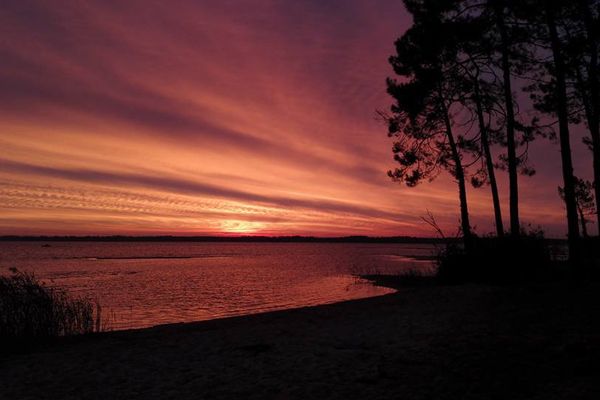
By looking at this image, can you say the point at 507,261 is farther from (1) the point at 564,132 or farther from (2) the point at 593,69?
(2) the point at 593,69

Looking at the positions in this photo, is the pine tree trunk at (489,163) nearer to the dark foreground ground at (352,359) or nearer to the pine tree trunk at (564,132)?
the pine tree trunk at (564,132)

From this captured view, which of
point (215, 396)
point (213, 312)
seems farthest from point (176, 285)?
point (215, 396)

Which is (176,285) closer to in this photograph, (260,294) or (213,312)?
(260,294)

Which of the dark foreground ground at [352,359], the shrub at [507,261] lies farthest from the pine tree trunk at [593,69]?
the dark foreground ground at [352,359]

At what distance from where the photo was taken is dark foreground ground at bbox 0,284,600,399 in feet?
22.0

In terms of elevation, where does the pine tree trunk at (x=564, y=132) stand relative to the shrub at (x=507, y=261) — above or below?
above

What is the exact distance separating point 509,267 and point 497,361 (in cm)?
1286

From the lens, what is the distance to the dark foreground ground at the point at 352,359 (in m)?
6.71

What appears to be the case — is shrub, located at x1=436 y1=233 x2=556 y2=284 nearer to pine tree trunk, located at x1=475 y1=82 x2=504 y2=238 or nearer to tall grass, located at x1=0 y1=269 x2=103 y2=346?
pine tree trunk, located at x1=475 y1=82 x2=504 y2=238

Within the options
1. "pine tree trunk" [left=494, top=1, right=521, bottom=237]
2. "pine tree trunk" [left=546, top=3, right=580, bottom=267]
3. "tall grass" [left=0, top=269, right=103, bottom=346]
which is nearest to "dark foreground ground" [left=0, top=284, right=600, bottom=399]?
"tall grass" [left=0, top=269, right=103, bottom=346]

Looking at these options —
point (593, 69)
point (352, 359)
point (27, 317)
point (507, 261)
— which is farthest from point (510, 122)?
point (27, 317)

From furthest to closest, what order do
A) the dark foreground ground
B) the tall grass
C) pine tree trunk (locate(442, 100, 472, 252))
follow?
pine tree trunk (locate(442, 100, 472, 252)), the tall grass, the dark foreground ground

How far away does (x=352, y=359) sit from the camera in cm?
846

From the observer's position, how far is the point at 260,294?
30578 mm
